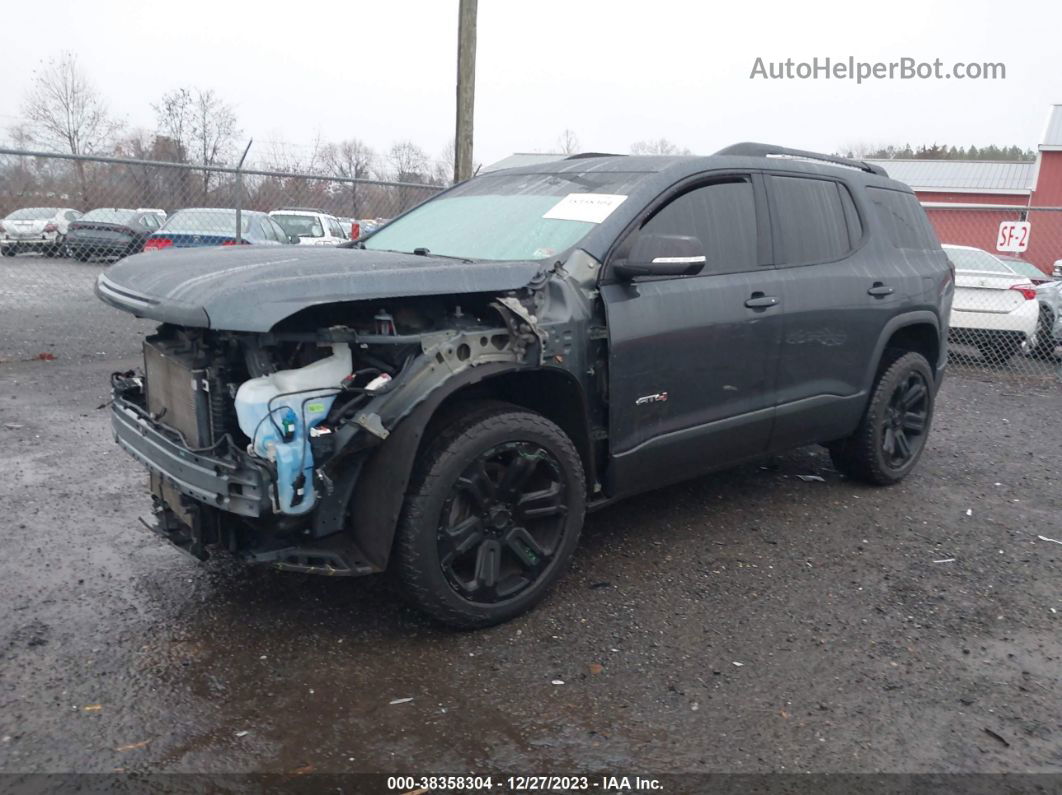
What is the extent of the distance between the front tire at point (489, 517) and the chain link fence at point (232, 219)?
17.6 ft

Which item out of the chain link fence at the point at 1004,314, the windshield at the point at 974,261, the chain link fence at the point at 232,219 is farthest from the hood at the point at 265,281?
the windshield at the point at 974,261

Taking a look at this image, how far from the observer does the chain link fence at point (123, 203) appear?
863cm

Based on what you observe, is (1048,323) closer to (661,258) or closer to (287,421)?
(661,258)

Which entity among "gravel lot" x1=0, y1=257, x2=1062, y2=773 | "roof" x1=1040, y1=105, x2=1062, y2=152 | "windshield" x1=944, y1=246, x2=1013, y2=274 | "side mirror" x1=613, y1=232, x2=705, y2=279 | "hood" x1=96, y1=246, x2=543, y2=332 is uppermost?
"roof" x1=1040, y1=105, x2=1062, y2=152

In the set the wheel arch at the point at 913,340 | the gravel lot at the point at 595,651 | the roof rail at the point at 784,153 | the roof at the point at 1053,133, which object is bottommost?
the gravel lot at the point at 595,651

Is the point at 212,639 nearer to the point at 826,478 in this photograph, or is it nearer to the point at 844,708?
the point at 844,708

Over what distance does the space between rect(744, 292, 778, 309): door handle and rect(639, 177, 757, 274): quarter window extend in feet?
0.51

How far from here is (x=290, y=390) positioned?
2967mm

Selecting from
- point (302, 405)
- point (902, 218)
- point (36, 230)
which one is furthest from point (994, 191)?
point (302, 405)

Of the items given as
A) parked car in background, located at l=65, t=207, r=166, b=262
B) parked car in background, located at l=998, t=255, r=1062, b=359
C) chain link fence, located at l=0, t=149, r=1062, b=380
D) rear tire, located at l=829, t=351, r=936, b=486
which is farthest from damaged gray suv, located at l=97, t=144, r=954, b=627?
parked car in background, located at l=998, t=255, r=1062, b=359

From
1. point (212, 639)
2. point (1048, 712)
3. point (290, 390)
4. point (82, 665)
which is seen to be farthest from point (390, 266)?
point (1048, 712)

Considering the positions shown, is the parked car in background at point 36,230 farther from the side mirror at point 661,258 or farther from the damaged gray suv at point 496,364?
the side mirror at point 661,258

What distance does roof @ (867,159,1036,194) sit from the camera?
36.8 m

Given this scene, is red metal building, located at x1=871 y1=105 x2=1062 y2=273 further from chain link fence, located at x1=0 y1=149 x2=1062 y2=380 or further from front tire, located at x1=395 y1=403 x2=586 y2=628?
front tire, located at x1=395 y1=403 x2=586 y2=628
